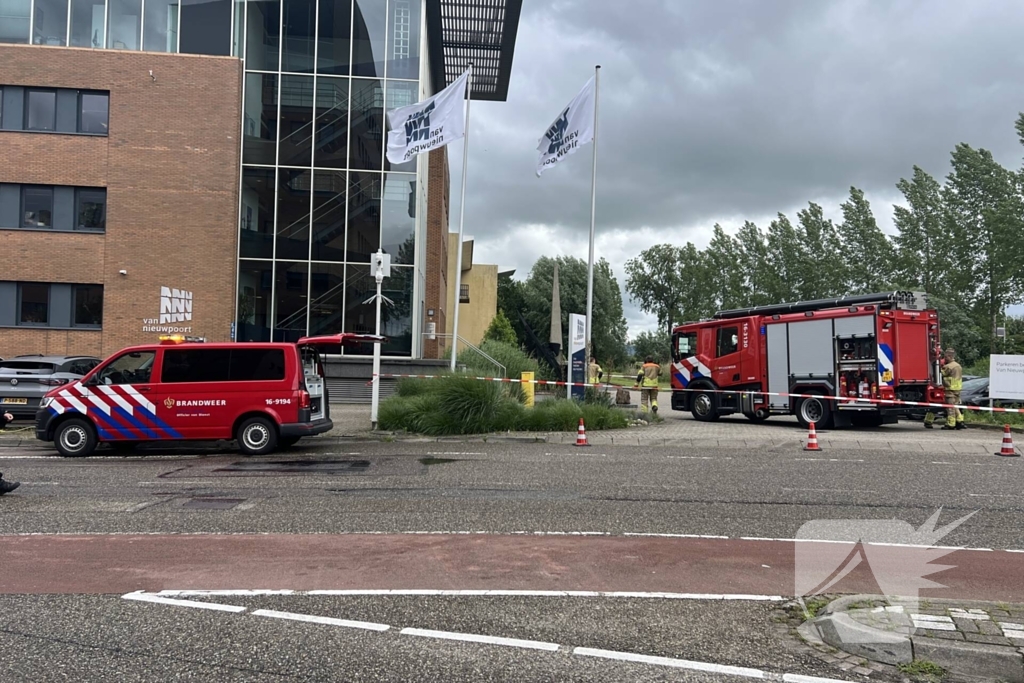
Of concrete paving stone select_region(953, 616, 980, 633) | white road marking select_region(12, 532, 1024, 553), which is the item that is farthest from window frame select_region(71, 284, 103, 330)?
concrete paving stone select_region(953, 616, 980, 633)

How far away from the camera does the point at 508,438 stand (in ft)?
52.2

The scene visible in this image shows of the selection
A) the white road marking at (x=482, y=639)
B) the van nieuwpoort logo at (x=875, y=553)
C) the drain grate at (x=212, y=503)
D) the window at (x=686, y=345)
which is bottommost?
the white road marking at (x=482, y=639)

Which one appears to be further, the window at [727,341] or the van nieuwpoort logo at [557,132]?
the window at [727,341]

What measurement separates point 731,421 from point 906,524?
46.2 feet

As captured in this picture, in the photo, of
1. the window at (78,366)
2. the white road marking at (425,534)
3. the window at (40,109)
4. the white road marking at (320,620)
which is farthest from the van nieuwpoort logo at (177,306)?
the white road marking at (320,620)

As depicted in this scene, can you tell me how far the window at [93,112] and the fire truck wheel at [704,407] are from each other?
19806mm

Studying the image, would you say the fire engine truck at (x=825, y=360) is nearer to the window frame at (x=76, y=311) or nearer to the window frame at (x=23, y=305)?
the window frame at (x=76, y=311)

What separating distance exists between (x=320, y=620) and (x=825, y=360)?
16.7 metres

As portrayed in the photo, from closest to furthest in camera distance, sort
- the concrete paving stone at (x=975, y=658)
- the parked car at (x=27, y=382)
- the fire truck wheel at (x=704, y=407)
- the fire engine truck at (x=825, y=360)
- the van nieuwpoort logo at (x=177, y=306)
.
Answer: the concrete paving stone at (x=975, y=658)
the parked car at (x=27, y=382)
the fire engine truck at (x=825, y=360)
the fire truck wheel at (x=704, y=407)
the van nieuwpoort logo at (x=177, y=306)

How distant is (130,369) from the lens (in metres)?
13.7

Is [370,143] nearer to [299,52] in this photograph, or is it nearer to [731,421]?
[299,52]

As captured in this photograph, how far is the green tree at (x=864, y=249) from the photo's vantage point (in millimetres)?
47469

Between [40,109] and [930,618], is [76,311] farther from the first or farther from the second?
[930,618]

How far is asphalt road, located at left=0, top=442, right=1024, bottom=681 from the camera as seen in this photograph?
14.6 ft
